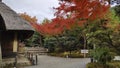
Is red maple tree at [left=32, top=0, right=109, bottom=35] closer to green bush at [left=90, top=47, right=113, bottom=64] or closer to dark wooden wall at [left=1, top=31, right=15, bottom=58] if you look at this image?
green bush at [left=90, top=47, right=113, bottom=64]

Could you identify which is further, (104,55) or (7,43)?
(7,43)

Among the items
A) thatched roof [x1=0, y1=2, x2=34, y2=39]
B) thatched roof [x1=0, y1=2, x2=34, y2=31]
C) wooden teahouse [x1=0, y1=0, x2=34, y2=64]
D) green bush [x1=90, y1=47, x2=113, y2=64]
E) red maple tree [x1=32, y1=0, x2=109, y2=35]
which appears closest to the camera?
red maple tree [x1=32, y1=0, x2=109, y2=35]

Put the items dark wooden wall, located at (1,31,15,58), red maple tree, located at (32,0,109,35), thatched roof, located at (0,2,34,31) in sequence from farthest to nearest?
dark wooden wall, located at (1,31,15,58)
thatched roof, located at (0,2,34,31)
red maple tree, located at (32,0,109,35)

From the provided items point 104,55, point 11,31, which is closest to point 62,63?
point 11,31

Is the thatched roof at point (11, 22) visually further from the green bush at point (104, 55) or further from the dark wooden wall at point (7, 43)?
the green bush at point (104, 55)

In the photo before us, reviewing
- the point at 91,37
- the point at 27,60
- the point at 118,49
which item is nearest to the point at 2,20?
the point at 27,60

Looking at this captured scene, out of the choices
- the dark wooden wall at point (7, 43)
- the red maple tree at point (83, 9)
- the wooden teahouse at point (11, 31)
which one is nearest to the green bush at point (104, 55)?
the red maple tree at point (83, 9)

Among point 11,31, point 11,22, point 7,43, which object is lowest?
point 7,43

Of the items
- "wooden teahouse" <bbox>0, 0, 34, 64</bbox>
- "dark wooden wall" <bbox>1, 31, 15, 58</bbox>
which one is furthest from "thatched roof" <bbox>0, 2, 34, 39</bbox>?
"dark wooden wall" <bbox>1, 31, 15, 58</bbox>

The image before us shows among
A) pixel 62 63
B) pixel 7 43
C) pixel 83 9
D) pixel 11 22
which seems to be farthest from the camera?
pixel 62 63

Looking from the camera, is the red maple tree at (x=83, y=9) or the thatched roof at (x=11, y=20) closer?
the red maple tree at (x=83, y=9)

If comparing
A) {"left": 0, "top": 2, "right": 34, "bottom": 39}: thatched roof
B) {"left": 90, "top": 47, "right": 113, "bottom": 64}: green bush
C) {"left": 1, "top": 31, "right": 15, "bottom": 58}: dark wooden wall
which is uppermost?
{"left": 0, "top": 2, "right": 34, "bottom": 39}: thatched roof

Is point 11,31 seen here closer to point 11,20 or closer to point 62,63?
point 11,20

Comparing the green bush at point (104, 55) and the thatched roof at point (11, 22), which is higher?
the thatched roof at point (11, 22)
